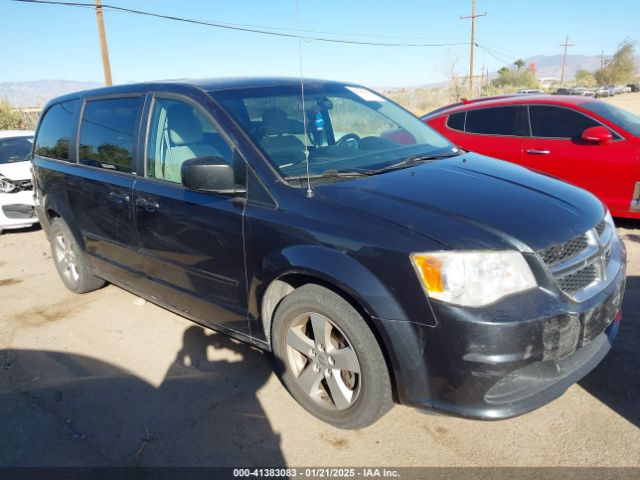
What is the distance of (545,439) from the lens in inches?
101

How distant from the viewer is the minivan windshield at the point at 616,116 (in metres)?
5.71

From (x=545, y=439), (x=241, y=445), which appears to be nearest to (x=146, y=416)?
(x=241, y=445)

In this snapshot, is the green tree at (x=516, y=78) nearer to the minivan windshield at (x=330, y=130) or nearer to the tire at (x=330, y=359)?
the minivan windshield at (x=330, y=130)

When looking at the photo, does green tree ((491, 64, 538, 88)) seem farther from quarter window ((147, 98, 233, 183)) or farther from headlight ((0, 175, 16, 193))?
quarter window ((147, 98, 233, 183))

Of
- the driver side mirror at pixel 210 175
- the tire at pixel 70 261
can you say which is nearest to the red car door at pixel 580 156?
the driver side mirror at pixel 210 175

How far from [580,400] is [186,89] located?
3037 millimetres

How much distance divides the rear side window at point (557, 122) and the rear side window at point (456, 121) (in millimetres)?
900

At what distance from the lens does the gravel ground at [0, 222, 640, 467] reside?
253cm

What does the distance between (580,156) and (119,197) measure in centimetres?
500

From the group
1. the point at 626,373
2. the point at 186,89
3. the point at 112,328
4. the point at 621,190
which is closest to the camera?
the point at 626,373

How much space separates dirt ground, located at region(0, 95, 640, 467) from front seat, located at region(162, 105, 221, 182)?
132 cm

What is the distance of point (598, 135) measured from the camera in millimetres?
5633

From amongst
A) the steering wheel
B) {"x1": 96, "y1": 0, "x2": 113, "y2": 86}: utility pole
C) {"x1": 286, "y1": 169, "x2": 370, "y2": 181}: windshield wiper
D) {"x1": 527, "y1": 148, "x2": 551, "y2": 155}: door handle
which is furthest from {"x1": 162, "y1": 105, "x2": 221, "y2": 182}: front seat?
{"x1": 96, "y1": 0, "x2": 113, "y2": 86}: utility pole

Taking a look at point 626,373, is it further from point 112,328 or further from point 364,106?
point 112,328
